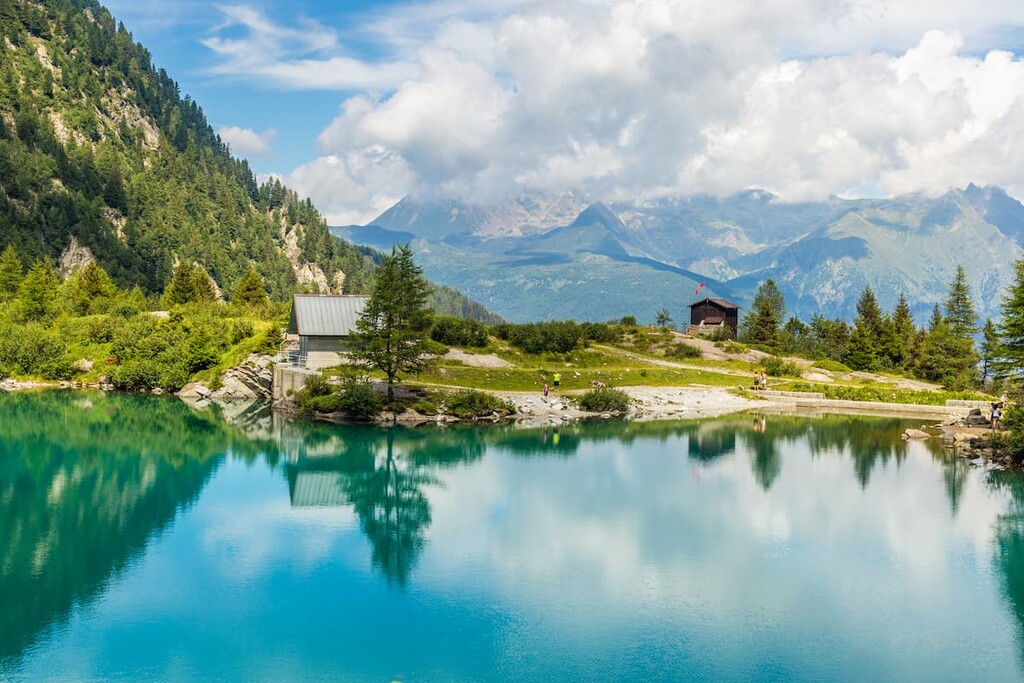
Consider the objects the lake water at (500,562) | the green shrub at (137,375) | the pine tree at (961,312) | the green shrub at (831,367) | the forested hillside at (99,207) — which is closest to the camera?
the lake water at (500,562)

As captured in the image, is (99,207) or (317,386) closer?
(317,386)

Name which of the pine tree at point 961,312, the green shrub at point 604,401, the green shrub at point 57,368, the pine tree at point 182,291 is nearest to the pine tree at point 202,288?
the pine tree at point 182,291

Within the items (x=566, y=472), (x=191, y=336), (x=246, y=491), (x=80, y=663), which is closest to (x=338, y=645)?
(x=80, y=663)

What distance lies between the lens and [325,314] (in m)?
71.8

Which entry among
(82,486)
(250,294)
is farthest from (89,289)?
(82,486)

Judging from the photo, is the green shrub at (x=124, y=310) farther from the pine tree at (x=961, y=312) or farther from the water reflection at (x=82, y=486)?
the pine tree at (x=961, y=312)

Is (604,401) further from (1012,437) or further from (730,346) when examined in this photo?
(730,346)

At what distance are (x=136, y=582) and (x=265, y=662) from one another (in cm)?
841

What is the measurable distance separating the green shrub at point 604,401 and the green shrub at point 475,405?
6630 mm

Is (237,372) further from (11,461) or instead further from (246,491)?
(246,491)

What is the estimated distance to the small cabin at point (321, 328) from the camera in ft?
231

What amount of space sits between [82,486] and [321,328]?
29041mm

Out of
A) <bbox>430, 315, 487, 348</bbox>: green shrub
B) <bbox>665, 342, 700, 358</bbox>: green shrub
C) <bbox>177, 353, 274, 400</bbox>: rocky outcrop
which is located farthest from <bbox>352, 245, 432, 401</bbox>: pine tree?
<bbox>665, 342, 700, 358</bbox>: green shrub

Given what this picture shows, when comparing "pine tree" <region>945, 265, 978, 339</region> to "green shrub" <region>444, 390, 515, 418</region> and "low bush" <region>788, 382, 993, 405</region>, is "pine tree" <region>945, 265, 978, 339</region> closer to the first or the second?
"low bush" <region>788, 382, 993, 405</region>
